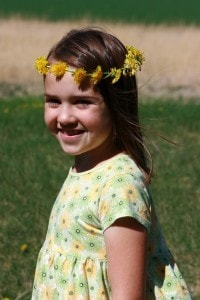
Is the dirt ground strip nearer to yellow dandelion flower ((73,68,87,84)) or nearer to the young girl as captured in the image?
the young girl

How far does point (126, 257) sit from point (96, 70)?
0.59 meters

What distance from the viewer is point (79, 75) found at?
2932 mm

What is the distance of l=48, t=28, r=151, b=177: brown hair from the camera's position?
3.00 m

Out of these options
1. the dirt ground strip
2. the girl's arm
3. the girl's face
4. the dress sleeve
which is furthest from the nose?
the dirt ground strip

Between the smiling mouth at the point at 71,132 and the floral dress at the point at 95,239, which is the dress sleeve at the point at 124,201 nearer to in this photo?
the floral dress at the point at 95,239

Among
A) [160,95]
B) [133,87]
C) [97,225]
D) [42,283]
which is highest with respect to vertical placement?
[133,87]

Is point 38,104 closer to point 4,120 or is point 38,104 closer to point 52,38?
point 4,120

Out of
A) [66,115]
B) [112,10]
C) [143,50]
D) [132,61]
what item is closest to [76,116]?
[66,115]

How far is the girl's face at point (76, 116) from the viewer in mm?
2969

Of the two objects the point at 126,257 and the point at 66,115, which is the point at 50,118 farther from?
the point at 126,257

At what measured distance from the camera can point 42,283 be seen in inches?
121

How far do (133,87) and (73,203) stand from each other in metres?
0.42

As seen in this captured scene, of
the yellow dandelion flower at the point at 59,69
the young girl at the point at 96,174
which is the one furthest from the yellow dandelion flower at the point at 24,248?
the yellow dandelion flower at the point at 59,69

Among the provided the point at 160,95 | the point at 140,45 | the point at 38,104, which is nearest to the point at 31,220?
the point at 38,104
